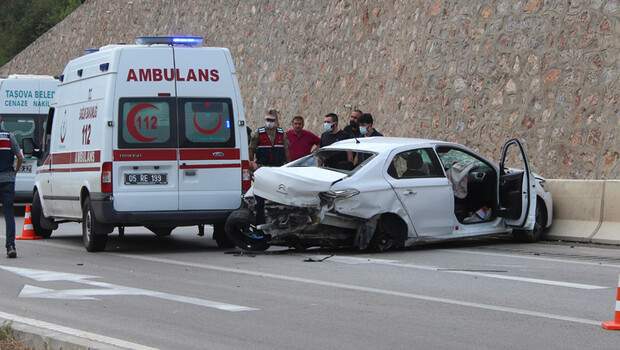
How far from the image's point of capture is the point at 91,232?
16.4 m

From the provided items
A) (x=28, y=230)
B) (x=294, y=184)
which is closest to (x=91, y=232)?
(x=294, y=184)

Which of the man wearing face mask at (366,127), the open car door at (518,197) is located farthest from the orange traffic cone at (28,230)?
the open car door at (518,197)

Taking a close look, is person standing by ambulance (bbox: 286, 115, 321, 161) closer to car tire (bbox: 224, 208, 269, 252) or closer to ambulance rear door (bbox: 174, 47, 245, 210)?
ambulance rear door (bbox: 174, 47, 245, 210)

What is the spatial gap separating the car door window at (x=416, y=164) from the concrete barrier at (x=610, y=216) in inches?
100

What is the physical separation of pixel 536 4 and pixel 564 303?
1310cm

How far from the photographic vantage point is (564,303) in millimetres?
10773

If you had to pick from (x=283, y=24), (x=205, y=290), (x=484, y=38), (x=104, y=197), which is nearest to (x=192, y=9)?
(x=283, y=24)

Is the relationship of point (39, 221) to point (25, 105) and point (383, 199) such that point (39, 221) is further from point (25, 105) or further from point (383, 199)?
point (25, 105)

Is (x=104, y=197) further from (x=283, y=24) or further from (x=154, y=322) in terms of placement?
(x=283, y=24)

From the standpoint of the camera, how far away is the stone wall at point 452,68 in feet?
69.4

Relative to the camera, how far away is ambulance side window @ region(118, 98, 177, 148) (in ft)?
52.4

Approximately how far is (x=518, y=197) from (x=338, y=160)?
2447 millimetres

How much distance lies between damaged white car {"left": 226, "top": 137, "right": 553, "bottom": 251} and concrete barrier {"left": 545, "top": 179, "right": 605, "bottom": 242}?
2.28 feet

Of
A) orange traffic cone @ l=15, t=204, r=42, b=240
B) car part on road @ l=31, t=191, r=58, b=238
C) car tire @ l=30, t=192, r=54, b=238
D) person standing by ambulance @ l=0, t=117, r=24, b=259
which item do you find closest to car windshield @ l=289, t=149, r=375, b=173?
person standing by ambulance @ l=0, t=117, r=24, b=259
